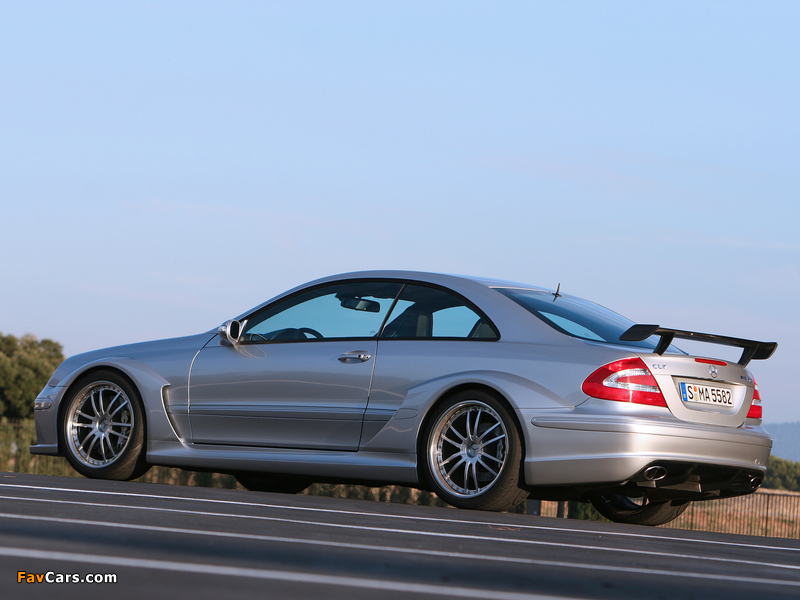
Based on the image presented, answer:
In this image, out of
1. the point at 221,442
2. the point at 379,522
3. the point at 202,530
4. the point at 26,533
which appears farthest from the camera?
the point at 221,442

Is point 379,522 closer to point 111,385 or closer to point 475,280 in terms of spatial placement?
point 475,280

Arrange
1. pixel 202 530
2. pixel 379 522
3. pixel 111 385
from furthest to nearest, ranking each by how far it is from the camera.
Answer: pixel 111 385, pixel 379 522, pixel 202 530

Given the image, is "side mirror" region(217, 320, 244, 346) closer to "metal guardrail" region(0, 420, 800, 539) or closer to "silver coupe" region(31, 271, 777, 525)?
"silver coupe" region(31, 271, 777, 525)

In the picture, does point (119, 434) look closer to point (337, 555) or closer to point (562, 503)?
point (337, 555)

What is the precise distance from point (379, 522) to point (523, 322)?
6.24ft

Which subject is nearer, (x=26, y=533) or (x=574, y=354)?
(x=26, y=533)

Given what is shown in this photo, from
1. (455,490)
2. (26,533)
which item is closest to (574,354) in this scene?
(455,490)

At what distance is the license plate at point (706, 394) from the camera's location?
240 inches

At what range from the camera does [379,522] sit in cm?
493

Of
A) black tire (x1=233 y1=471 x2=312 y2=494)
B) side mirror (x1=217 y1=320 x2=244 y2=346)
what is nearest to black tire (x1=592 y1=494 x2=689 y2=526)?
black tire (x1=233 y1=471 x2=312 y2=494)

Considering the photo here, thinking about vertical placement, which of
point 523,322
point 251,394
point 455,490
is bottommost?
point 455,490

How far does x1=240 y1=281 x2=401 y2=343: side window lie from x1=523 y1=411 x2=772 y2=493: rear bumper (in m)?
1.52

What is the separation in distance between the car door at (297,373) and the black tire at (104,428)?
18.9 inches

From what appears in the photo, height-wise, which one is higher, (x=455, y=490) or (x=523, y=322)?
(x=523, y=322)
